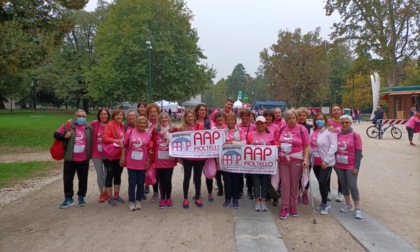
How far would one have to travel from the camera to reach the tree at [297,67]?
197ft

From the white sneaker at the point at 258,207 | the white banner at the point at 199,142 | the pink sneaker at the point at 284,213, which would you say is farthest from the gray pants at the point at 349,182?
the white banner at the point at 199,142

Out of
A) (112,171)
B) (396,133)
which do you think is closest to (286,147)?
(112,171)

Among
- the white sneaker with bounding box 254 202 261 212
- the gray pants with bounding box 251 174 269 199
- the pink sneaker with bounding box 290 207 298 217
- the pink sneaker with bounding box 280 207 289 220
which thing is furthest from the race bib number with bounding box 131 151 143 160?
the pink sneaker with bounding box 290 207 298 217

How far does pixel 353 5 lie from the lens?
33.4m

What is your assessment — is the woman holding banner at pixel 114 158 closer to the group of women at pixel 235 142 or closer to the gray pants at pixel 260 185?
the group of women at pixel 235 142

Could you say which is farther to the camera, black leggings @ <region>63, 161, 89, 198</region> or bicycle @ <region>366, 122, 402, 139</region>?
bicycle @ <region>366, 122, 402, 139</region>

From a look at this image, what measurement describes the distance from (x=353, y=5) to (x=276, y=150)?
32.4 meters

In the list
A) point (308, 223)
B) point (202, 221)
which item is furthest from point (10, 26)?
point (308, 223)

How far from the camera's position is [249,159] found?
20.7 feet

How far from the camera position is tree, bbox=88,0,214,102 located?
34.5 metres

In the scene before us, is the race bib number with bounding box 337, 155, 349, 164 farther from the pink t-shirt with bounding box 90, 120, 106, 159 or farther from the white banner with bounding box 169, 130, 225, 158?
the pink t-shirt with bounding box 90, 120, 106, 159

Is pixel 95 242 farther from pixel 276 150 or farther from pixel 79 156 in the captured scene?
pixel 276 150

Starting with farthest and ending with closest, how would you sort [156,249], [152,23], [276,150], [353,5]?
[152,23] < [353,5] < [276,150] < [156,249]

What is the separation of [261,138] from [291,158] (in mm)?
647
